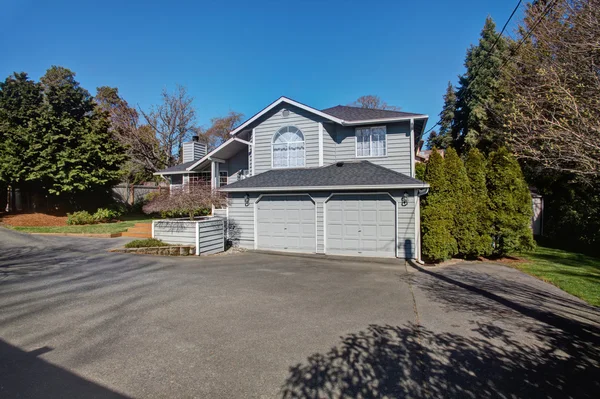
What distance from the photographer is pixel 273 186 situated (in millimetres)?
12320

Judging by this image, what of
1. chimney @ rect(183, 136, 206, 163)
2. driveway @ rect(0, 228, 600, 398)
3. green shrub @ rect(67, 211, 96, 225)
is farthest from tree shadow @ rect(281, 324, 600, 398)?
green shrub @ rect(67, 211, 96, 225)

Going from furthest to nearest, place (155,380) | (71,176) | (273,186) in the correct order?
1. (71,176)
2. (273,186)
3. (155,380)

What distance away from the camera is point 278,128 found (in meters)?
14.0

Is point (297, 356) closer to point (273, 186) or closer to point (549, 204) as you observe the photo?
point (273, 186)

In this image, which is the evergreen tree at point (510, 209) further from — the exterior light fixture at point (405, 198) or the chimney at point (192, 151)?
the chimney at point (192, 151)

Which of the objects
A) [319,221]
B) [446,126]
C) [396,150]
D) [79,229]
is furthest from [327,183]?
[446,126]

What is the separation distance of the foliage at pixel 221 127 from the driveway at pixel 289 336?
31.4 meters

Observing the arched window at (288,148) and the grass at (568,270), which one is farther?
the arched window at (288,148)

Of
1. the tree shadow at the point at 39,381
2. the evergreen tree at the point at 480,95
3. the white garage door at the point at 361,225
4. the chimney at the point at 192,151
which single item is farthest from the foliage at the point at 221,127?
the tree shadow at the point at 39,381

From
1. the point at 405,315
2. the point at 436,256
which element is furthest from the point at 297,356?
the point at 436,256

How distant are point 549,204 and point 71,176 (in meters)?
24.7

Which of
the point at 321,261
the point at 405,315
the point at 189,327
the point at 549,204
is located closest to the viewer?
the point at 189,327

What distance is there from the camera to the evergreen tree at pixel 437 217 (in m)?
10.5

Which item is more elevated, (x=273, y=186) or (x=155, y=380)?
(x=273, y=186)
